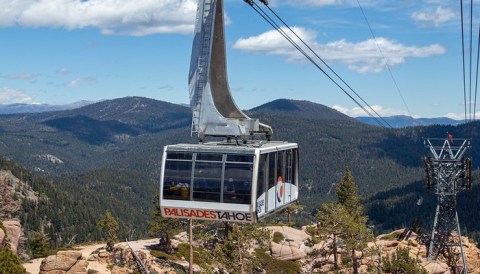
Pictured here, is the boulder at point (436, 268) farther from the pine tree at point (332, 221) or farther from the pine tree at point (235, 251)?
the pine tree at point (235, 251)

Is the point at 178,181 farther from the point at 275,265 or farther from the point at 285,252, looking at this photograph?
the point at 285,252

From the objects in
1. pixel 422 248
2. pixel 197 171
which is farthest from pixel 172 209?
pixel 422 248

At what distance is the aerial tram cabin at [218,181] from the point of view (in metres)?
26.7

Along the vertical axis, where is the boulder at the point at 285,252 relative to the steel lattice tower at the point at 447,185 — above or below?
below

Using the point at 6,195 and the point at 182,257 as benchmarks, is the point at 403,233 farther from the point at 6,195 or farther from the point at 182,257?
the point at 6,195

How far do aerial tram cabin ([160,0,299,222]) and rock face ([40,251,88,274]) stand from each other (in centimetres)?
3491

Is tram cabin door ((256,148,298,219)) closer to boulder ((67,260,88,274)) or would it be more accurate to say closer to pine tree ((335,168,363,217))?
boulder ((67,260,88,274))

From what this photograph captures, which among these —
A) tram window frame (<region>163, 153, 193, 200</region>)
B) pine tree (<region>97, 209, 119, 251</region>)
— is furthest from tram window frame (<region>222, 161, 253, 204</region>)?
pine tree (<region>97, 209, 119, 251</region>)

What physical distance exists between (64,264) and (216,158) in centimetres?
3822

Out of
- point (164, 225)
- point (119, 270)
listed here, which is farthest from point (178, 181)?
point (164, 225)

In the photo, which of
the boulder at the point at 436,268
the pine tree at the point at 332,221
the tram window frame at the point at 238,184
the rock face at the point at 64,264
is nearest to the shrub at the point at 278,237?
the pine tree at the point at 332,221

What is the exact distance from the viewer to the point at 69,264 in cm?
5947

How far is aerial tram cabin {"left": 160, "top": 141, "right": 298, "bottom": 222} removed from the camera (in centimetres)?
2666

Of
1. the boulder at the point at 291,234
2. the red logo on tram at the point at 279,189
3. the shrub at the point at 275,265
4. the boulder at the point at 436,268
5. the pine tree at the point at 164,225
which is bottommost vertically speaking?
the shrub at the point at 275,265
